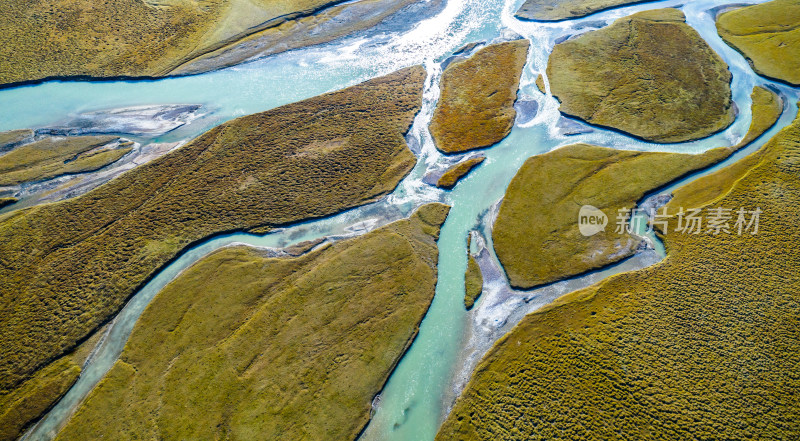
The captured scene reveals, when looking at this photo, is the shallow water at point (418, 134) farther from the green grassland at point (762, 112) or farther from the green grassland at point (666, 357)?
the green grassland at point (666, 357)

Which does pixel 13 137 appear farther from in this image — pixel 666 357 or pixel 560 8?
pixel 560 8

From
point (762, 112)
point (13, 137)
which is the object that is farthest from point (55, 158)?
point (762, 112)

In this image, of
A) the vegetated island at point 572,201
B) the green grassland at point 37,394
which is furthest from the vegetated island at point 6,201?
the vegetated island at point 572,201

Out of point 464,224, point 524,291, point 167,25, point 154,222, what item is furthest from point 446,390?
point 167,25

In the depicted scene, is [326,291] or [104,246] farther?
[104,246]

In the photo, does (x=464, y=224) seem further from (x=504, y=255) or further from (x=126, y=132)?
(x=126, y=132)
